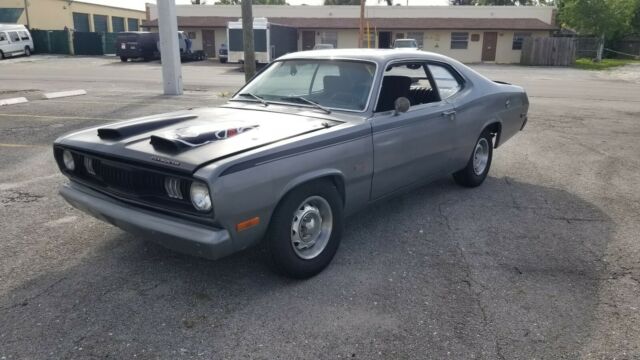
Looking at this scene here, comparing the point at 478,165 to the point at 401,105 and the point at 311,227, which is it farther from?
the point at 311,227

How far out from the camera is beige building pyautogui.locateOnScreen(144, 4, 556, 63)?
38.7m

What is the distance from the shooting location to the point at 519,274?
3830 mm

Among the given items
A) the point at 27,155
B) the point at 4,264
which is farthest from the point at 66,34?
the point at 4,264

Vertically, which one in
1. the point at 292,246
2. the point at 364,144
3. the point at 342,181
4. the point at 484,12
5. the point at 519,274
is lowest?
the point at 519,274

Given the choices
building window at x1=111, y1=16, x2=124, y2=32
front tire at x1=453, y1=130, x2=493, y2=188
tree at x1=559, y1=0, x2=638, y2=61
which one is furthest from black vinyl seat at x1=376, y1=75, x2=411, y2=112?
building window at x1=111, y1=16, x2=124, y2=32

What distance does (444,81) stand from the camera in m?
5.25

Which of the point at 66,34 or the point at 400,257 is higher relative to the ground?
the point at 66,34

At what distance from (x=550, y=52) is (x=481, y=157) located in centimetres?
3522

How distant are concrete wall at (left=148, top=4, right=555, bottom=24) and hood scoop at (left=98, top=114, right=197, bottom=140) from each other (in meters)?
38.8

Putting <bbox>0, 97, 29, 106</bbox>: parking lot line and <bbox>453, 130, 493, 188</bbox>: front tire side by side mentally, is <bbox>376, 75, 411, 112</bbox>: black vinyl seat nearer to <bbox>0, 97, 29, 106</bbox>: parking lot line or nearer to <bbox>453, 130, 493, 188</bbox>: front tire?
<bbox>453, 130, 493, 188</bbox>: front tire

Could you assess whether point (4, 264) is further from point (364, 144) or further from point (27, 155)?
point (27, 155)

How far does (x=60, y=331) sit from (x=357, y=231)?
2.53 metres

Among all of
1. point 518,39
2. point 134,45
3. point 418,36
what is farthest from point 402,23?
point 134,45

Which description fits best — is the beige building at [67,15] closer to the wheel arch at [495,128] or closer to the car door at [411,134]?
the wheel arch at [495,128]
